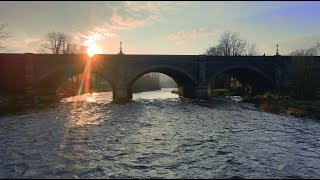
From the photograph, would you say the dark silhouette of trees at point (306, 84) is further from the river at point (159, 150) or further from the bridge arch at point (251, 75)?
the river at point (159, 150)

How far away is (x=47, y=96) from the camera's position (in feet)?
191

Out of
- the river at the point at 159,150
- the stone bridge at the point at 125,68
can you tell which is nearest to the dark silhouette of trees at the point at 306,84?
the stone bridge at the point at 125,68

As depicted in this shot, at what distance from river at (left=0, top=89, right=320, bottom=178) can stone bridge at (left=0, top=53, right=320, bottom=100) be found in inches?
1172

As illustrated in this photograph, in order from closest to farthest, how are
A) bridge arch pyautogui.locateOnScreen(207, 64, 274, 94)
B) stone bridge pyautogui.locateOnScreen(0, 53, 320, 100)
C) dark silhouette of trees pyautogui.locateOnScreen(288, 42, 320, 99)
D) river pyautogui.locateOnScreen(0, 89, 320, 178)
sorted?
1. river pyautogui.locateOnScreen(0, 89, 320, 178)
2. dark silhouette of trees pyautogui.locateOnScreen(288, 42, 320, 99)
3. stone bridge pyautogui.locateOnScreen(0, 53, 320, 100)
4. bridge arch pyautogui.locateOnScreen(207, 64, 274, 94)

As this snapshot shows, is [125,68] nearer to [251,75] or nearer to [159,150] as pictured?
[251,75]

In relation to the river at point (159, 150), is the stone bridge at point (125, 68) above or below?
above

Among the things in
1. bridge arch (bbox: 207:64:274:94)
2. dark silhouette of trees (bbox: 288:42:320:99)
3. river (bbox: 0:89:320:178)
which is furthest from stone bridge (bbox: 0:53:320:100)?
river (bbox: 0:89:320:178)

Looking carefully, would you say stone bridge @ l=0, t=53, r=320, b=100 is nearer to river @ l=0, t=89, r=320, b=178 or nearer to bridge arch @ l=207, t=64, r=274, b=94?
bridge arch @ l=207, t=64, r=274, b=94

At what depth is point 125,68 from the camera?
192ft

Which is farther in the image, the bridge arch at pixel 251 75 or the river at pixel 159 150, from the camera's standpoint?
the bridge arch at pixel 251 75

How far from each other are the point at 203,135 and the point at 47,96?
142 ft

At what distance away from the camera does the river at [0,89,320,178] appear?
1347 cm

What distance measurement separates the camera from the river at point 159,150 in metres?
13.5

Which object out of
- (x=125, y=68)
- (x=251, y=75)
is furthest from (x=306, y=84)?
(x=125, y=68)
